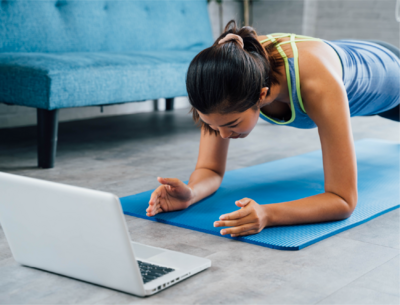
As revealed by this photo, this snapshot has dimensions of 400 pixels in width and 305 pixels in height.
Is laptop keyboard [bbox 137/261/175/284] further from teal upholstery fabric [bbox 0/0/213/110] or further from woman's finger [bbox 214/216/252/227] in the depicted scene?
teal upholstery fabric [bbox 0/0/213/110]

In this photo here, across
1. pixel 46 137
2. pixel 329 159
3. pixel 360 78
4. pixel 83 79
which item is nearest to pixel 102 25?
pixel 83 79

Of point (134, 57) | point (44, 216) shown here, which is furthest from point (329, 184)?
point (134, 57)

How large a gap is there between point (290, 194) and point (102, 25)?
178 cm

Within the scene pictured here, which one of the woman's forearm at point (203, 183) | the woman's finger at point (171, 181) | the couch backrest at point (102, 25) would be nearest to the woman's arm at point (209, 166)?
the woman's forearm at point (203, 183)

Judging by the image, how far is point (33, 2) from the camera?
2443mm

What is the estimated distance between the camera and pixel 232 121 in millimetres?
1123

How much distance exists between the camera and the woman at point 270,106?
1072mm

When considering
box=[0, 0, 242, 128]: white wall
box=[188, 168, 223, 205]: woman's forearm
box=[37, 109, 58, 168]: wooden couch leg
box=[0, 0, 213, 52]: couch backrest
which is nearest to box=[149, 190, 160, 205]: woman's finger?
box=[188, 168, 223, 205]: woman's forearm

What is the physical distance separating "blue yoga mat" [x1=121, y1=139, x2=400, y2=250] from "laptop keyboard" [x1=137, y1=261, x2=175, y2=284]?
0.26m

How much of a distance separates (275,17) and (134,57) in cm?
265

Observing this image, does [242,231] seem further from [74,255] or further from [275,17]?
[275,17]

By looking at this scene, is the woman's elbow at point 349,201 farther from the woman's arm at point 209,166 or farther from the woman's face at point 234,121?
the woman's arm at point 209,166

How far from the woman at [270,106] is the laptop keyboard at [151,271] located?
20 cm

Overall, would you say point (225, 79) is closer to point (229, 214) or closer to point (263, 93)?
point (263, 93)
